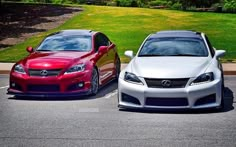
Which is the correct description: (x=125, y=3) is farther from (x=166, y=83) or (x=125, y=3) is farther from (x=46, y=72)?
(x=166, y=83)

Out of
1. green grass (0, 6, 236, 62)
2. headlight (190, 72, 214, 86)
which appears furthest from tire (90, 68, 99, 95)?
green grass (0, 6, 236, 62)

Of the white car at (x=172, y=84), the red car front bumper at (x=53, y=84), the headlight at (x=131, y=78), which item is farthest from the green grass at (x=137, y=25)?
the headlight at (x=131, y=78)

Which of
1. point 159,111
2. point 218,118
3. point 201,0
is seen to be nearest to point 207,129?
point 218,118

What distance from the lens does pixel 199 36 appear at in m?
11.6

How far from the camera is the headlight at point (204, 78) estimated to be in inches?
372

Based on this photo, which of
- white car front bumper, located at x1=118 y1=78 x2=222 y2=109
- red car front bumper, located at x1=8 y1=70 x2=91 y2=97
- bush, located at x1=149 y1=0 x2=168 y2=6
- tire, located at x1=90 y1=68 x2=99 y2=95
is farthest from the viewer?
bush, located at x1=149 y1=0 x2=168 y2=6

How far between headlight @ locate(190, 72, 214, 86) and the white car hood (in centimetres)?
8

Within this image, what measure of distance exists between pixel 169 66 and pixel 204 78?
713 mm

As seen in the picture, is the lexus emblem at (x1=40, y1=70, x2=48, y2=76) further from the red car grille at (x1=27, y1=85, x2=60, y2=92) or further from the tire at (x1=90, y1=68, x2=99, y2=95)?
the tire at (x1=90, y1=68, x2=99, y2=95)

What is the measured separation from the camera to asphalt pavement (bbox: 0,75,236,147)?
7668 mm

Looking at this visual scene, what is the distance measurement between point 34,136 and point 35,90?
3238mm

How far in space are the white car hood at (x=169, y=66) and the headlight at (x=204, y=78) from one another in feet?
0.27

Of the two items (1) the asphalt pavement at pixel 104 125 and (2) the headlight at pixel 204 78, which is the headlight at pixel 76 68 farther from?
(2) the headlight at pixel 204 78

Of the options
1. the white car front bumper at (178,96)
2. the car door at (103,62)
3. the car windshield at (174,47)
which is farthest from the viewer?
the car door at (103,62)
